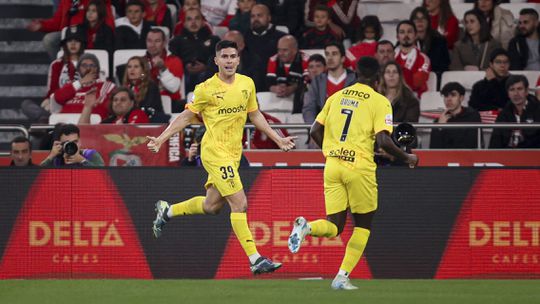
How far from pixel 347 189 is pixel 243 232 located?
113cm

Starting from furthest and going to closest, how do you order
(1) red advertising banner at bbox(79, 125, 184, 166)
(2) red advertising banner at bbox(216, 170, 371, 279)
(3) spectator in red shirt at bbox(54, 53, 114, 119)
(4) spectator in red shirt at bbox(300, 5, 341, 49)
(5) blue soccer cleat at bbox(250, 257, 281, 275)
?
1. (4) spectator in red shirt at bbox(300, 5, 341, 49)
2. (3) spectator in red shirt at bbox(54, 53, 114, 119)
3. (1) red advertising banner at bbox(79, 125, 184, 166)
4. (2) red advertising banner at bbox(216, 170, 371, 279)
5. (5) blue soccer cleat at bbox(250, 257, 281, 275)

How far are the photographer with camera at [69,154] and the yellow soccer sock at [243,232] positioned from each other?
9.93 feet

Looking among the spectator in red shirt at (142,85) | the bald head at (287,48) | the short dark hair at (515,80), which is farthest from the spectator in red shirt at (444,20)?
the spectator in red shirt at (142,85)

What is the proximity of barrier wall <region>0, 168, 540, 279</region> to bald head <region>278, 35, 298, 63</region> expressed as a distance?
340 centimetres

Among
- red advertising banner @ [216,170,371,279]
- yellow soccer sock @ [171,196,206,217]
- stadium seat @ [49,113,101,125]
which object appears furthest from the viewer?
stadium seat @ [49,113,101,125]

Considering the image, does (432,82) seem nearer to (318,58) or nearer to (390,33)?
(390,33)

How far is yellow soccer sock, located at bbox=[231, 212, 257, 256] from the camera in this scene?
39.9ft

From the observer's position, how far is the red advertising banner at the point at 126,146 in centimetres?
1495

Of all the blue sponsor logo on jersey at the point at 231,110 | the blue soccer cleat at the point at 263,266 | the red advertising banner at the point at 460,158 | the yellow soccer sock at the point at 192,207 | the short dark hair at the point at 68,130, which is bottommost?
the blue soccer cleat at the point at 263,266

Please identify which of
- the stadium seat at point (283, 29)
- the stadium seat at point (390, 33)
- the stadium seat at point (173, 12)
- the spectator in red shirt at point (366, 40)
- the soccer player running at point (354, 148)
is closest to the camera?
the soccer player running at point (354, 148)

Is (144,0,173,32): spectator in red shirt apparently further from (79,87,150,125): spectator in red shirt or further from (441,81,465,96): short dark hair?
(441,81,465,96): short dark hair

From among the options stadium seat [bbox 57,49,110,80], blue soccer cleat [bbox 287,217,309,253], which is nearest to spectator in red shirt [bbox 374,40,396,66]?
stadium seat [bbox 57,49,110,80]
